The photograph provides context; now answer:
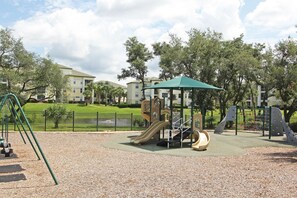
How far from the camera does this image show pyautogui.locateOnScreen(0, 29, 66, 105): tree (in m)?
27.8

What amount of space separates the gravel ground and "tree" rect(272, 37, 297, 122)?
44.3ft

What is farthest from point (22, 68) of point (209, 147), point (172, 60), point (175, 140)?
point (209, 147)

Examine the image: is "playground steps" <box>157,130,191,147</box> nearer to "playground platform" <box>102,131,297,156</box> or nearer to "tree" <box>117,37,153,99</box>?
"playground platform" <box>102,131,297,156</box>

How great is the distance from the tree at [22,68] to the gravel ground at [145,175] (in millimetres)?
16106

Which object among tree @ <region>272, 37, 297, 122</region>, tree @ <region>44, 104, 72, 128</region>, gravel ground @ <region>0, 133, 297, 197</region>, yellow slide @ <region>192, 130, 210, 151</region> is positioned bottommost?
gravel ground @ <region>0, 133, 297, 197</region>

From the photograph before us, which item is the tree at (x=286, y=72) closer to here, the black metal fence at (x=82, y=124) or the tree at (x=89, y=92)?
the black metal fence at (x=82, y=124)

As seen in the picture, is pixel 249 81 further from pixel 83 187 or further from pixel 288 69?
pixel 83 187

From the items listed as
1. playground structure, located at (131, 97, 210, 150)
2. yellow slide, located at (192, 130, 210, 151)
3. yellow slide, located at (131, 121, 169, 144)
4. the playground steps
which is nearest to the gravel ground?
yellow slide, located at (192, 130, 210, 151)

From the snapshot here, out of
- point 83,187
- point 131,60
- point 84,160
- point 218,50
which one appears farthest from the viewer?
point 131,60

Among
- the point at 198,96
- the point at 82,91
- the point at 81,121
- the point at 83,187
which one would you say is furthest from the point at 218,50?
the point at 82,91

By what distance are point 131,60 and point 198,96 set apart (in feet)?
27.6

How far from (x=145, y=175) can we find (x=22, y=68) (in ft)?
76.8

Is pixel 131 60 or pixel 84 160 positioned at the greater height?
pixel 131 60

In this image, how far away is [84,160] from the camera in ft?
36.6
